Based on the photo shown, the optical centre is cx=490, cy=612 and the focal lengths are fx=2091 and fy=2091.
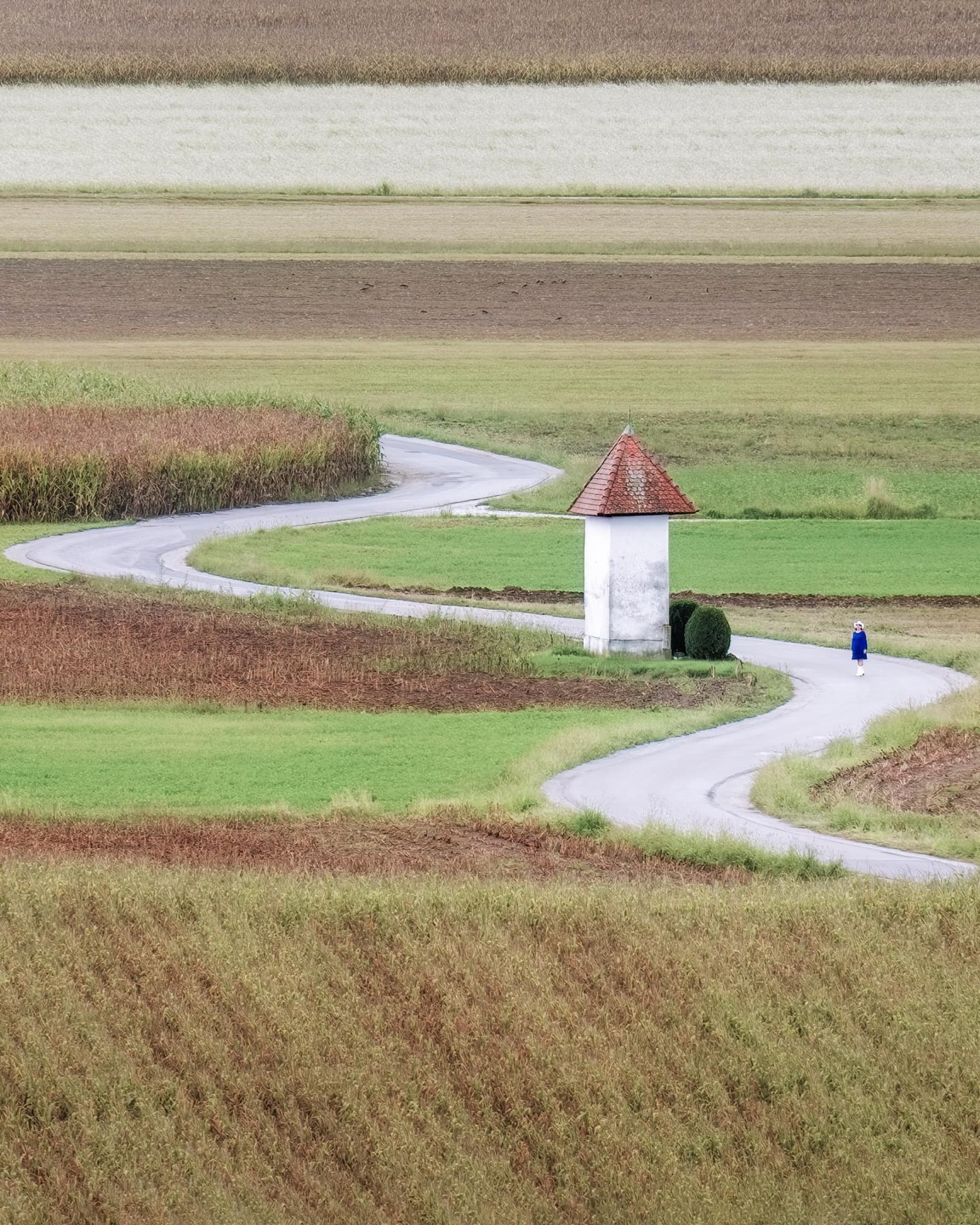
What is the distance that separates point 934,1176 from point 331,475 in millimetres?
41885

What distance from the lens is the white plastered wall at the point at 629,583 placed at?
106 ft

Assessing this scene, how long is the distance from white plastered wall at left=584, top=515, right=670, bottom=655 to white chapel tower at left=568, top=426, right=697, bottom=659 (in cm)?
1

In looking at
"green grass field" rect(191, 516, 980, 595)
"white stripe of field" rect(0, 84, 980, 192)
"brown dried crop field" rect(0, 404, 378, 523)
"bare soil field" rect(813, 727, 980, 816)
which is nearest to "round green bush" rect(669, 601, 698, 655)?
"green grass field" rect(191, 516, 980, 595)

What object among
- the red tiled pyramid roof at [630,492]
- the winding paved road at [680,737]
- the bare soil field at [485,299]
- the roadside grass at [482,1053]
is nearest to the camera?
the roadside grass at [482,1053]

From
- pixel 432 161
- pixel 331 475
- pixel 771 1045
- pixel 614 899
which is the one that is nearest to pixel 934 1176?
pixel 771 1045

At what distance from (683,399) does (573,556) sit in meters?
23.5

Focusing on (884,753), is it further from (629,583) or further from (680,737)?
(629,583)

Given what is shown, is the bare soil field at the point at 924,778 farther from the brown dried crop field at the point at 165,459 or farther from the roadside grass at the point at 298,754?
the brown dried crop field at the point at 165,459

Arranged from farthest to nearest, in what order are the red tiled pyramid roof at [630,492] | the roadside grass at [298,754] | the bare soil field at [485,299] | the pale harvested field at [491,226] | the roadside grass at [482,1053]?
the pale harvested field at [491,226] → the bare soil field at [485,299] → the red tiled pyramid roof at [630,492] → the roadside grass at [298,754] → the roadside grass at [482,1053]

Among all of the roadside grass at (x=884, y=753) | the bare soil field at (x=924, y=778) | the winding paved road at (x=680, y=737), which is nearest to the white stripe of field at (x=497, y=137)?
the winding paved road at (x=680, y=737)

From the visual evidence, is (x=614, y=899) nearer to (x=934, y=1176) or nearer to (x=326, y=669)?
(x=934, y=1176)

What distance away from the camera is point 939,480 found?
5391 cm

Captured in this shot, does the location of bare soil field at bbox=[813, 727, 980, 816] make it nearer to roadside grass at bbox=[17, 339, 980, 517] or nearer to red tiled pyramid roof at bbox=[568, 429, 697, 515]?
red tiled pyramid roof at bbox=[568, 429, 697, 515]

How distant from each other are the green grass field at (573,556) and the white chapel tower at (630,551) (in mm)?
6876
